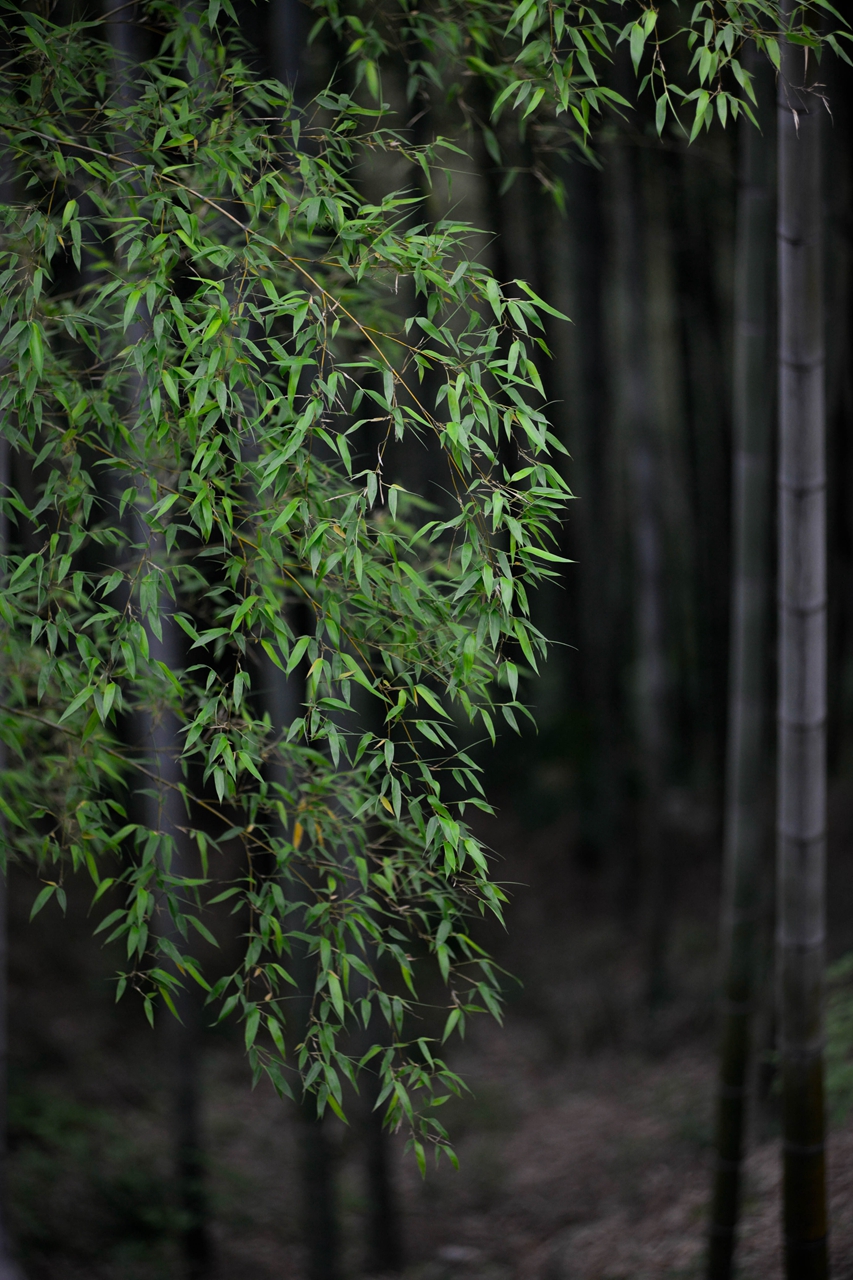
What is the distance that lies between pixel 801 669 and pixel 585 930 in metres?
5.33

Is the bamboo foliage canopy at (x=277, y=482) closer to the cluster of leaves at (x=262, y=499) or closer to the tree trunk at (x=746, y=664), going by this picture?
the cluster of leaves at (x=262, y=499)

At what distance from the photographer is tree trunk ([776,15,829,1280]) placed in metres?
2.33

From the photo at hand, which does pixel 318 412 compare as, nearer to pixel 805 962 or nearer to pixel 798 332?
pixel 798 332

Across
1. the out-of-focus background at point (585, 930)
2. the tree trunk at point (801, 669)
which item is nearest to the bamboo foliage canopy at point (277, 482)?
the tree trunk at point (801, 669)

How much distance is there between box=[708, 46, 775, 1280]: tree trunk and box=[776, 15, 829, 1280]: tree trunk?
423 millimetres

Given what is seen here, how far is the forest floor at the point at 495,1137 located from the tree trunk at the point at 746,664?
1.40ft

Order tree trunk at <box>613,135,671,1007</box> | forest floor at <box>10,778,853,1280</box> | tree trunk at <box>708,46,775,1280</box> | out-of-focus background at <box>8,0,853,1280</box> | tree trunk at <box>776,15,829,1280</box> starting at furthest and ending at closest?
1. tree trunk at <box>613,135,671,1007</box>
2. out-of-focus background at <box>8,0,853,1280</box>
3. forest floor at <box>10,778,853,1280</box>
4. tree trunk at <box>708,46,775,1280</box>
5. tree trunk at <box>776,15,829,1280</box>

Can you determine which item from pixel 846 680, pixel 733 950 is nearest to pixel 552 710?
pixel 846 680

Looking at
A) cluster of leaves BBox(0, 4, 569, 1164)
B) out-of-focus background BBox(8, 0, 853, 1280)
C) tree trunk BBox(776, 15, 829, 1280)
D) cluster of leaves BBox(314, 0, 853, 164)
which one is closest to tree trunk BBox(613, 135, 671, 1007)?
out-of-focus background BBox(8, 0, 853, 1280)

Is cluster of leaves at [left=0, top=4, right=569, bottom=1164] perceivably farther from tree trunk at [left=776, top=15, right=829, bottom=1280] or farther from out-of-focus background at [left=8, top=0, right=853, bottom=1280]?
tree trunk at [left=776, top=15, right=829, bottom=1280]

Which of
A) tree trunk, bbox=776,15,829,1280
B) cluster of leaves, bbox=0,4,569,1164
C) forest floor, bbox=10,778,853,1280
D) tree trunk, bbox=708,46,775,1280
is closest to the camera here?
cluster of leaves, bbox=0,4,569,1164

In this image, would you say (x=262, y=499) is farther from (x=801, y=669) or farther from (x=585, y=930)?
(x=585, y=930)

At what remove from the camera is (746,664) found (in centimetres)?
318

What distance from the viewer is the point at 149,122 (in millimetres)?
1891
